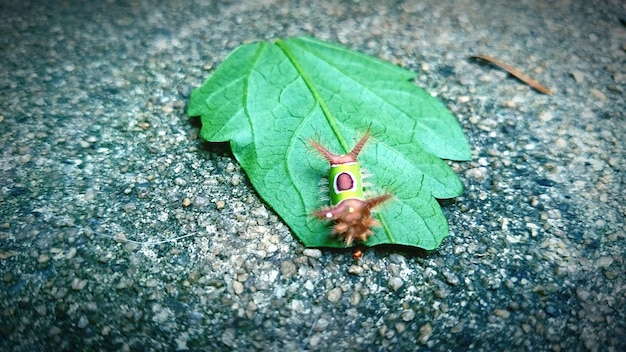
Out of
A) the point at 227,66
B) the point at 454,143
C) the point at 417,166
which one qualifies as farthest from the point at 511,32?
the point at 227,66

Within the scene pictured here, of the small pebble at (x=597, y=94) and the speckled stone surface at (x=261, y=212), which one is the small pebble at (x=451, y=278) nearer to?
the speckled stone surface at (x=261, y=212)

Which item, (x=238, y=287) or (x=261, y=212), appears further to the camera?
(x=261, y=212)

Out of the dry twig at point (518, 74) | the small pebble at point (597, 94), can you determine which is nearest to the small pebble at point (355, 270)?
the dry twig at point (518, 74)

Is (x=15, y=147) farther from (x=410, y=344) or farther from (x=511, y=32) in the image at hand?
(x=511, y=32)

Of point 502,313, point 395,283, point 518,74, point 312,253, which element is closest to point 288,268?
point 312,253

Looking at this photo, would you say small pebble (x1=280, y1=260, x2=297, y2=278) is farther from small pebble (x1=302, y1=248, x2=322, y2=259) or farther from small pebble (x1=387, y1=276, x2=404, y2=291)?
small pebble (x1=387, y1=276, x2=404, y2=291)

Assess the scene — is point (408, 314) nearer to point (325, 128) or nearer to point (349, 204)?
point (349, 204)

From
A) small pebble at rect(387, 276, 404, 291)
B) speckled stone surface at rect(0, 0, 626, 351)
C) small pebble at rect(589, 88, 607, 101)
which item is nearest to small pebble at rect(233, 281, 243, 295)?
speckled stone surface at rect(0, 0, 626, 351)
